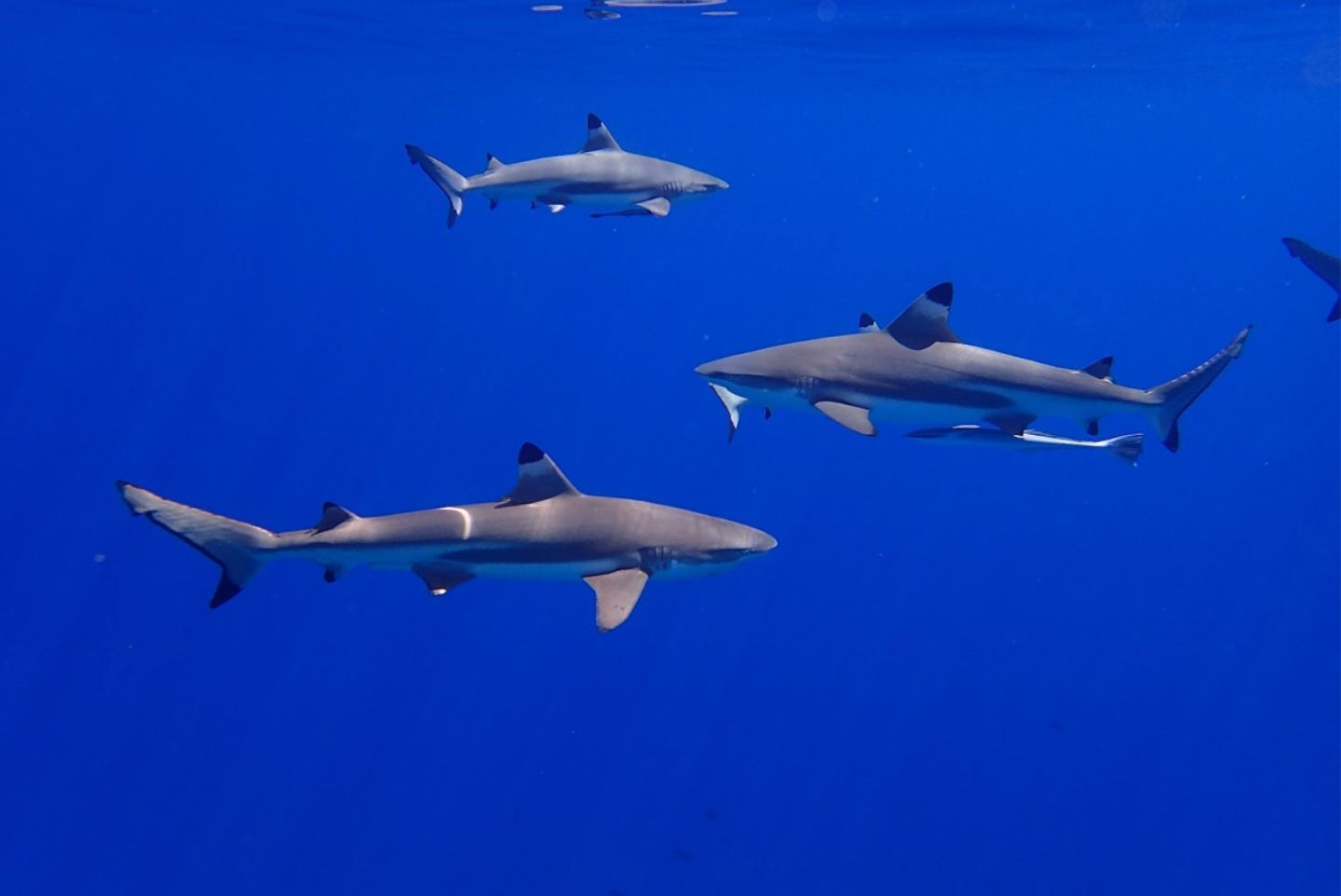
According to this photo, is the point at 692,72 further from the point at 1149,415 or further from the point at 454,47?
the point at 1149,415

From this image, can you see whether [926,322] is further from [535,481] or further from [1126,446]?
[535,481]

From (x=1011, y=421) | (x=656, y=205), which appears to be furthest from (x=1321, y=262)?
(x=656, y=205)

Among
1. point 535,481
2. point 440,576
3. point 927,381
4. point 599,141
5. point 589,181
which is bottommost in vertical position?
point 440,576

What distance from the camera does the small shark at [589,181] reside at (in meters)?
11.3

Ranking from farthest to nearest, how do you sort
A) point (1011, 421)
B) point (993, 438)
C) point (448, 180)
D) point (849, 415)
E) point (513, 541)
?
point (448, 180) < point (993, 438) < point (1011, 421) < point (849, 415) < point (513, 541)

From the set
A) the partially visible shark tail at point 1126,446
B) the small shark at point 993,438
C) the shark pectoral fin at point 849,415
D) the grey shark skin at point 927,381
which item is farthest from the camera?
the partially visible shark tail at point 1126,446

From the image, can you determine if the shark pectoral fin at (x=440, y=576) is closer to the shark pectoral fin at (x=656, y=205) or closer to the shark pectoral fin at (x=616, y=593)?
the shark pectoral fin at (x=616, y=593)

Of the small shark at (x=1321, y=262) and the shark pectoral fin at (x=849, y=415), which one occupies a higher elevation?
the small shark at (x=1321, y=262)

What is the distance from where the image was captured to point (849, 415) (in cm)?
806

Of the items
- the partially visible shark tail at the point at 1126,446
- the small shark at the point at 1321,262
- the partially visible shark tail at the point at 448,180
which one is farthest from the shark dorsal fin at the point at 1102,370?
the partially visible shark tail at the point at 448,180

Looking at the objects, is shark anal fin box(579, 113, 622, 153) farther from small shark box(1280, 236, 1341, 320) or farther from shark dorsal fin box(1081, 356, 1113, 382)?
small shark box(1280, 236, 1341, 320)

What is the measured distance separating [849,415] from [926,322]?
1107 millimetres

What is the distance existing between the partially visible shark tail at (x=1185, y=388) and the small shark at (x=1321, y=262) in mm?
1134

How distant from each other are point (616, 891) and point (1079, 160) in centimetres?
6949
